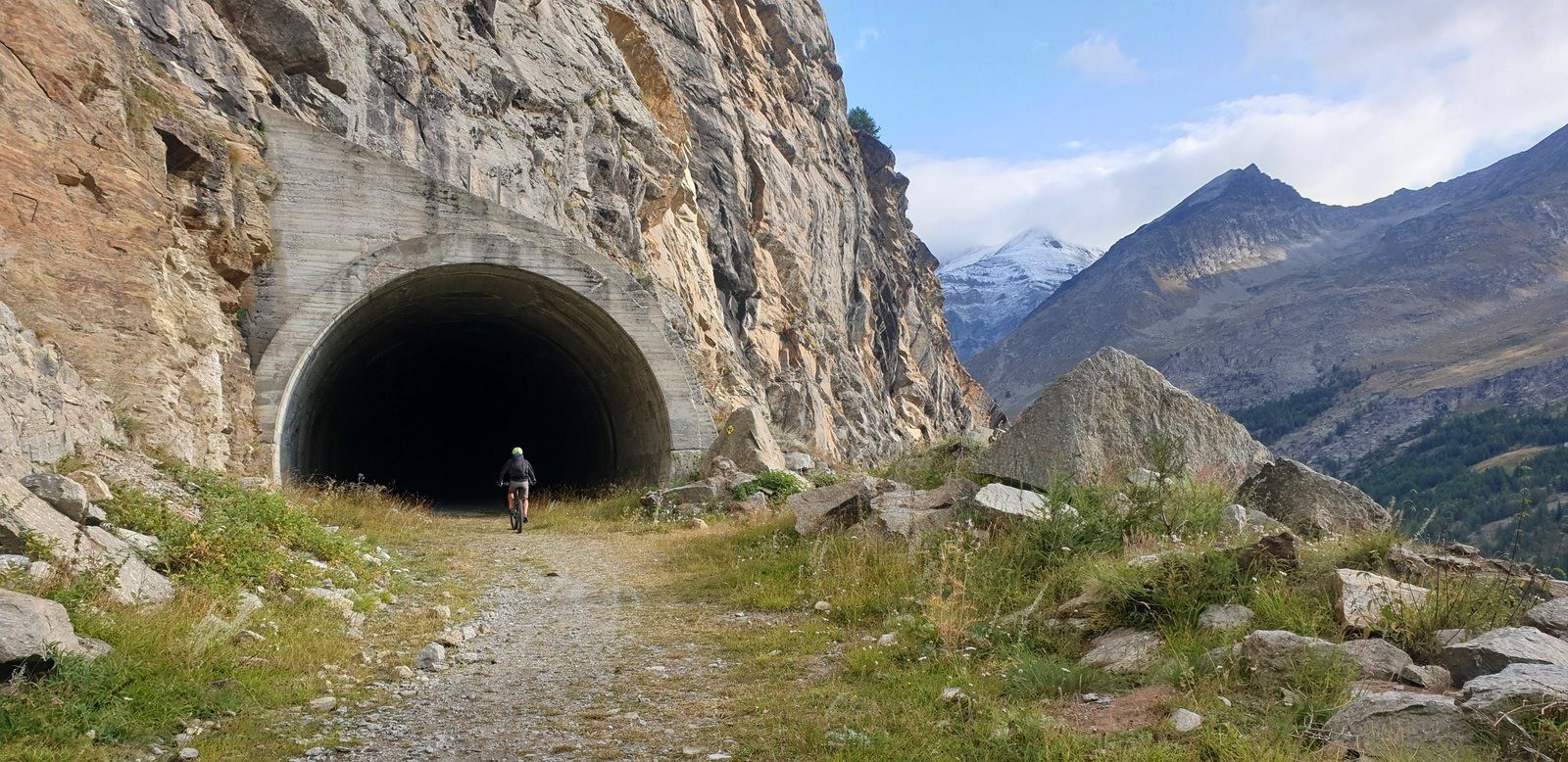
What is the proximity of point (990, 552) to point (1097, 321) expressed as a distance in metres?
188

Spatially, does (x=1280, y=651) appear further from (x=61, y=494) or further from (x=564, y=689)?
(x=61, y=494)

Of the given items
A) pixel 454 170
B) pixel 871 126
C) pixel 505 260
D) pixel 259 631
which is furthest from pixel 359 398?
pixel 871 126

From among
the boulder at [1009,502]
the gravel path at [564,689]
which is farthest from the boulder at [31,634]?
the boulder at [1009,502]

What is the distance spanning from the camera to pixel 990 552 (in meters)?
7.18

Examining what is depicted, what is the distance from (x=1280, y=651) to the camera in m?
4.33

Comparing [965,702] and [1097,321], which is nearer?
[965,702]

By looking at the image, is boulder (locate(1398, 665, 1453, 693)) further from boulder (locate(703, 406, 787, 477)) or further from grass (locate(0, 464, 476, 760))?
boulder (locate(703, 406, 787, 477))

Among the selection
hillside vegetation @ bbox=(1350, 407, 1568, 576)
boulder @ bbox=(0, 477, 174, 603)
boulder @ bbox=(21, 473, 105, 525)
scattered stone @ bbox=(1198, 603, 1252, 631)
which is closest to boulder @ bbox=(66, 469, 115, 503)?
boulder @ bbox=(21, 473, 105, 525)

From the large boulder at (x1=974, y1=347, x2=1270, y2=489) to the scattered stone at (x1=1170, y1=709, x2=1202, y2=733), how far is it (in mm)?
4502

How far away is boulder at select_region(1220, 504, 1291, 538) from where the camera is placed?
22.4 ft

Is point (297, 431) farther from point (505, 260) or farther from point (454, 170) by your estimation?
point (454, 170)

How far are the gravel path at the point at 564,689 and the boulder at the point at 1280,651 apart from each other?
8.62ft

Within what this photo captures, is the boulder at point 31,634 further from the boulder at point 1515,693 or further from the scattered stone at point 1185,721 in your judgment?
the boulder at point 1515,693

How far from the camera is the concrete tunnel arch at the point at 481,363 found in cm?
1386
